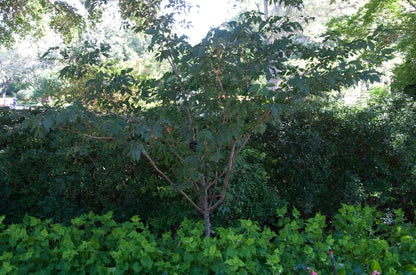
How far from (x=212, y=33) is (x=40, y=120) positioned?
1216 millimetres

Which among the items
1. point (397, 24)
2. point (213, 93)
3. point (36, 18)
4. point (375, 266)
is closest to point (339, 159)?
point (213, 93)

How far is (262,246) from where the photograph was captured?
2.05 m

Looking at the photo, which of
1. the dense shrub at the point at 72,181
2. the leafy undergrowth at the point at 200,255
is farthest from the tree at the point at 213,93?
the dense shrub at the point at 72,181

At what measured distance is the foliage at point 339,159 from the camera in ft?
13.2

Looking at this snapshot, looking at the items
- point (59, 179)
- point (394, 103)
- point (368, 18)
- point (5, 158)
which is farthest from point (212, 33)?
point (368, 18)

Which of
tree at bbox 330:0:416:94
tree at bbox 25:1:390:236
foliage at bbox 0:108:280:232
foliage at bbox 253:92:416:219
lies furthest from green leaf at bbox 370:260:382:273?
tree at bbox 330:0:416:94

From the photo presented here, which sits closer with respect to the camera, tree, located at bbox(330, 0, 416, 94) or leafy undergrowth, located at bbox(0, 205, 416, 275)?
leafy undergrowth, located at bbox(0, 205, 416, 275)

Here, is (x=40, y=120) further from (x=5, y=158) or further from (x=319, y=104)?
(x=319, y=104)

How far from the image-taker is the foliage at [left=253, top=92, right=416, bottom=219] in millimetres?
4027

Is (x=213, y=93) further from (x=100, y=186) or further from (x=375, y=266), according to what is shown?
(x=100, y=186)

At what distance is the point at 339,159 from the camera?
427cm

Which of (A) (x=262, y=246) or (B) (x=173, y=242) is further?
(B) (x=173, y=242)

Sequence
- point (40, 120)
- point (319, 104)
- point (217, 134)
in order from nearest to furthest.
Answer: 1. point (40, 120)
2. point (217, 134)
3. point (319, 104)

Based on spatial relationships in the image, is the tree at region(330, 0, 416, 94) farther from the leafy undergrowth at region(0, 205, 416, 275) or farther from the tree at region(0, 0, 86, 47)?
the tree at region(0, 0, 86, 47)
